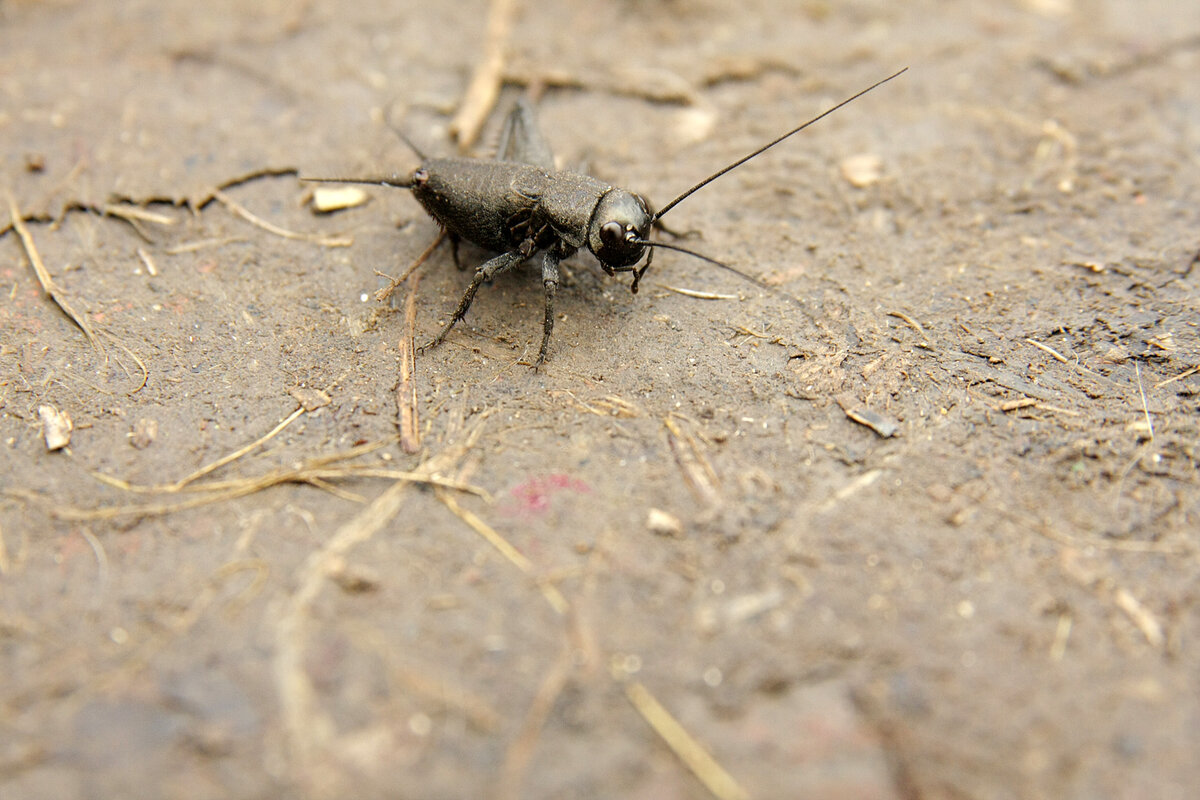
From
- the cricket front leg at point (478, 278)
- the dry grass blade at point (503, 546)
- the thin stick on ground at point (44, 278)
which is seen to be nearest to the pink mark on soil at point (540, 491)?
the dry grass blade at point (503, 546)

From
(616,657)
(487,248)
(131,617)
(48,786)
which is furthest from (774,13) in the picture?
(48,786)

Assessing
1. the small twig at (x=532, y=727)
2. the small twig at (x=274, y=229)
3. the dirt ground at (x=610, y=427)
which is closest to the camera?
the small twig at (x=532, y=727)

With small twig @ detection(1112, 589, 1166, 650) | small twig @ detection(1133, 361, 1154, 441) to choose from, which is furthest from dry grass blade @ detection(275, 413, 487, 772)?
small twig @ detection(1133, 361, 1154, 441)

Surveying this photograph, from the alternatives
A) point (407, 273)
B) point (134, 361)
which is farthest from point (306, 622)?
point (407, 273)

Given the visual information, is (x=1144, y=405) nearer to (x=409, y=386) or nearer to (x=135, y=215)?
(x=409, y=386)

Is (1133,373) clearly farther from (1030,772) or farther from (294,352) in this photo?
(294,352)

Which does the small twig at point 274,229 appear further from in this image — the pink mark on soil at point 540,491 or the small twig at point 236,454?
the pink mark on soil at point 540,491
